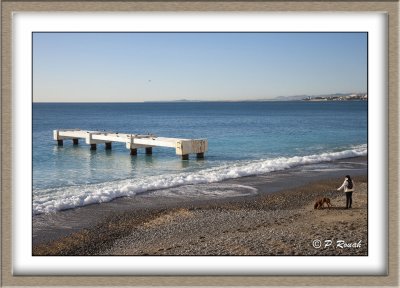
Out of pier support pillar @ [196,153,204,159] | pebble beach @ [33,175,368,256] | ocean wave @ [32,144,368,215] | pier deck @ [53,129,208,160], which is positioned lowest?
pebble beach @ [33,175,368,256]

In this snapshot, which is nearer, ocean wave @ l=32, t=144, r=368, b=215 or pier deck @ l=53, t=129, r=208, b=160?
ocean wave @ l=32, t=144, r=368, b=215

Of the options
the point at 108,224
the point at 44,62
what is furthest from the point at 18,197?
the point at 44,62

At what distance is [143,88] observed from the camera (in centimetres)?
895

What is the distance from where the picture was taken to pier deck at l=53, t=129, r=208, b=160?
14.1 meters

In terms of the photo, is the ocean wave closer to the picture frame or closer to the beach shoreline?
the beach shoreline

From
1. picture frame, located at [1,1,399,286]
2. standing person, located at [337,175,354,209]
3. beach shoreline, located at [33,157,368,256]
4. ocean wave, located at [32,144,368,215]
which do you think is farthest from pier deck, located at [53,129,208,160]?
picture frame, located at [1,1,399,286]

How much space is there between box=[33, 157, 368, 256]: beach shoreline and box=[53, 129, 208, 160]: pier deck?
4697 mm

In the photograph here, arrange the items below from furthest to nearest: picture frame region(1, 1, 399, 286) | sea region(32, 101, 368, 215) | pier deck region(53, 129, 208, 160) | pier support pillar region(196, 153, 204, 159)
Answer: pier support pillar region(196, 153, 204, 159) → pier deck region(53, 129, 208, 160) → sea region(32, 101, 368, 215) → picture frame region(1, 1, 399, 286)

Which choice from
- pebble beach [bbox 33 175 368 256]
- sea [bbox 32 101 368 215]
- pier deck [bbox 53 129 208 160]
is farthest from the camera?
pier deck [bbox 53 129 208 160]

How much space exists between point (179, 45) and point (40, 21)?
2499 mm

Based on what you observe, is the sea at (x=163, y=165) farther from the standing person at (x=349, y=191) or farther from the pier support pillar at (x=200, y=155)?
the standing person at (x=349, y=191)

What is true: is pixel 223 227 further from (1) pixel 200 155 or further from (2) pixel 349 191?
(1) pixel 200 155

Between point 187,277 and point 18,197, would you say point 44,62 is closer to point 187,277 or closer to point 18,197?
point 18,197

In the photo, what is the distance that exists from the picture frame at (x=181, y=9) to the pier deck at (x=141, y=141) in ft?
26.6
